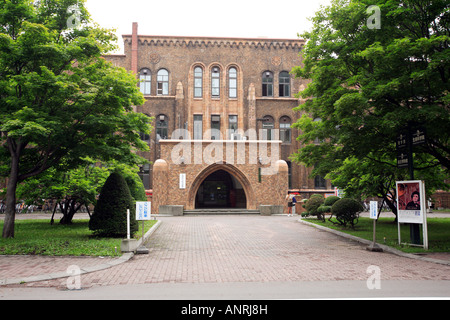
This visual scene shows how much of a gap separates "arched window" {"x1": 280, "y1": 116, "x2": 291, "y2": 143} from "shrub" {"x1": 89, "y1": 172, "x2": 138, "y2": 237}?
24.7 meters

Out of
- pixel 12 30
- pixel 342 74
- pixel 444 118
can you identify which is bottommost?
pixel 444 118

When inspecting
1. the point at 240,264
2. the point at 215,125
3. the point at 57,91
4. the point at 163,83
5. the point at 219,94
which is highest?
the point at 163,83

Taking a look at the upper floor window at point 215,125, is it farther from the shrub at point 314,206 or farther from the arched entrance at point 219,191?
the shrub at point 314,206

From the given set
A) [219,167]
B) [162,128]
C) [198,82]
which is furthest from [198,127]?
[219,167]

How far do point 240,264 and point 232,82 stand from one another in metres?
28.9

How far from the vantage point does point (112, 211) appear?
12.9m

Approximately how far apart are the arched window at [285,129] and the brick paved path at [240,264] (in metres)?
22.7

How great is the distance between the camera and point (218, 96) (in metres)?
35.9

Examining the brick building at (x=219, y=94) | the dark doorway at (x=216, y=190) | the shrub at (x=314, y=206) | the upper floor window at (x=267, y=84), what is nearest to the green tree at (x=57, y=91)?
the shrub at (x=314, y=206)

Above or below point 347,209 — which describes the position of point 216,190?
above

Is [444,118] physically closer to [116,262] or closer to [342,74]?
[342,74]

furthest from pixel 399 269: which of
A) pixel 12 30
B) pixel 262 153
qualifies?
pixel 262 153

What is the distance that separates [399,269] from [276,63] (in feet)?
101

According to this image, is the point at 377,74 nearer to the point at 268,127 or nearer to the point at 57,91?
the point at 57,91
